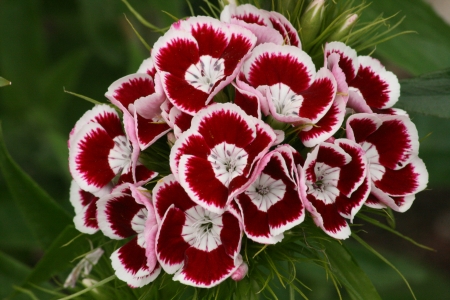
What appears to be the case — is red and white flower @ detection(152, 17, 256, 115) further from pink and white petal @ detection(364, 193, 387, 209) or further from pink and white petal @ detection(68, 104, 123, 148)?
pink and white petal @ detection(364, 193, 387, 209)

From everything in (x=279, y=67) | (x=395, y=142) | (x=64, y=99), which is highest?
(x=279, y=67)

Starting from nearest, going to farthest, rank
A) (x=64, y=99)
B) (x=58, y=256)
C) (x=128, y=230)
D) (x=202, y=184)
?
(x=202, y=184)
(x=128, y=230)
(x=58, y=256)
(x=64, y=99)

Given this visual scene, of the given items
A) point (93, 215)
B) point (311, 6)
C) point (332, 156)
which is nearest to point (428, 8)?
point (311, 6)

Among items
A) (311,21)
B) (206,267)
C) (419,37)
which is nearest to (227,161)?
(206,267)

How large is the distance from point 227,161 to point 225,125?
77mm

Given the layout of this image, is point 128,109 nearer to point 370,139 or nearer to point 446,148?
point 370,139

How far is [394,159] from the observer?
1.24m

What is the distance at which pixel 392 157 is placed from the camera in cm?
124

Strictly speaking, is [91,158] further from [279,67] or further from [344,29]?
[344,29]

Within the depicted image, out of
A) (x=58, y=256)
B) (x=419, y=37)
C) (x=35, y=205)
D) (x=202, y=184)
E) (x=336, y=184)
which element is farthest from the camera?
(x=419, y=37)

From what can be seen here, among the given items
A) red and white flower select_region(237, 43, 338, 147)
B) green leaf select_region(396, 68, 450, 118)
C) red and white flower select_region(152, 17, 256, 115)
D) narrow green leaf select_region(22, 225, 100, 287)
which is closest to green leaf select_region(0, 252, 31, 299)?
narrow green leaf select_region(22, 225, 100, 287)

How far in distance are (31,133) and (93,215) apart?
156 cm

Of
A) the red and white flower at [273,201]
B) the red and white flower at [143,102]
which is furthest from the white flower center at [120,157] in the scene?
the red and white flower at [273,201]

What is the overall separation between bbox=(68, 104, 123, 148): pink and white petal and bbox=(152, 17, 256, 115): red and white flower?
0.68 ft
